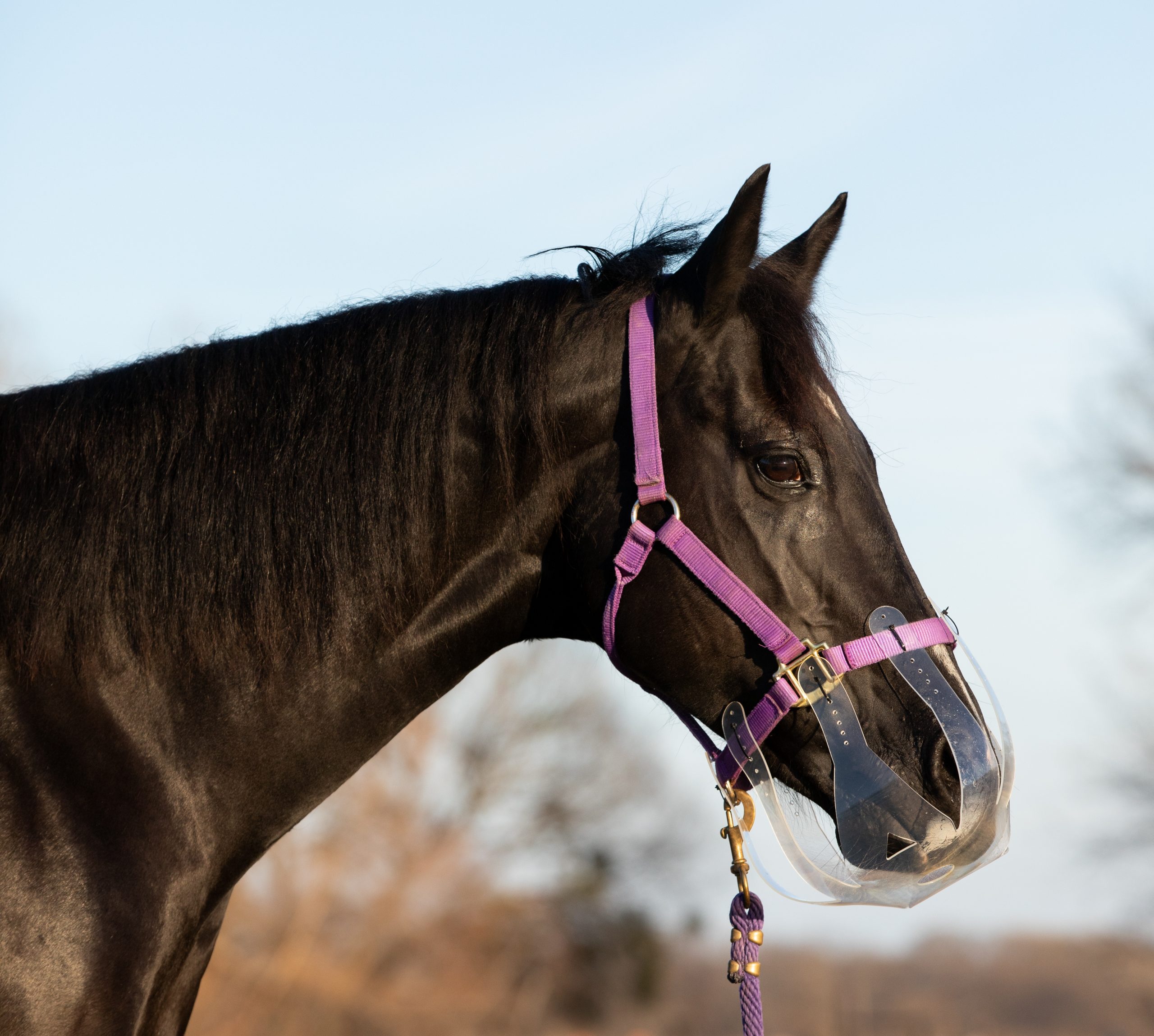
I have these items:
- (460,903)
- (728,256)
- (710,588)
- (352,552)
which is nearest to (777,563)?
(710,588)

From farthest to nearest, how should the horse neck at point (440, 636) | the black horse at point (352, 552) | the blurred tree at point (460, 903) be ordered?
the blurred tree at point (460, 903) → the horse neck at point (440, 636) → the black horse at point (352, 552)

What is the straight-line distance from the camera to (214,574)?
2.33 m

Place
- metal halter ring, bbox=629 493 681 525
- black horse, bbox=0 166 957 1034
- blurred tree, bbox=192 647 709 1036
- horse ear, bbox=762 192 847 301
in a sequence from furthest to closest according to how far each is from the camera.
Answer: blurred tree, bbox=192 647 709 1036, horse ear, bbox=762 192 847 301, metal halter ring, bbox=629 493 681 525, black horse, bbox=0 166 957 1034

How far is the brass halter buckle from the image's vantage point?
2.41 metres

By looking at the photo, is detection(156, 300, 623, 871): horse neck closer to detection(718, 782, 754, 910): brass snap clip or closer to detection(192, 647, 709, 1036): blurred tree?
detection(718, 782, 754, 910): brass snap clip

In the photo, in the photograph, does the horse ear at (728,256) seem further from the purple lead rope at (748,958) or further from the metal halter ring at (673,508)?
the purple lead rope at (748,958)

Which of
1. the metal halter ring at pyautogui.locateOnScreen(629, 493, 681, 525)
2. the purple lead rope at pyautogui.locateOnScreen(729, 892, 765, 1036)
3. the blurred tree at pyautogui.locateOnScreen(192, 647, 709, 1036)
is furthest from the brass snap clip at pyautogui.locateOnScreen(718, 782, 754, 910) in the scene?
the blurred tree at pyautogui.locateOnScreen(192, 647, 709, 1036)

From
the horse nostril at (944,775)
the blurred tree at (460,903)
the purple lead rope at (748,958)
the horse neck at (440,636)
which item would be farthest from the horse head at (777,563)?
the blurred tree at (460,903)

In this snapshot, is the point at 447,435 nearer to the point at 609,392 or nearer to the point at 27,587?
the point at 609,392

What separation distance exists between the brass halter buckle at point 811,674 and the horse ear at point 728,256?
80 centimetres

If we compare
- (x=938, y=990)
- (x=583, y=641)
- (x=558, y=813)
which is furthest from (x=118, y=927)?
(x=558, y=813)

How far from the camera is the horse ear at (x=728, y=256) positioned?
2420 millimetres

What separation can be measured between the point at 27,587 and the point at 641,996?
35875 millimetres

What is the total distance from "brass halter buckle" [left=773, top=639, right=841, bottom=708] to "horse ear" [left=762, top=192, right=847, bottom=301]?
37.4 inches
